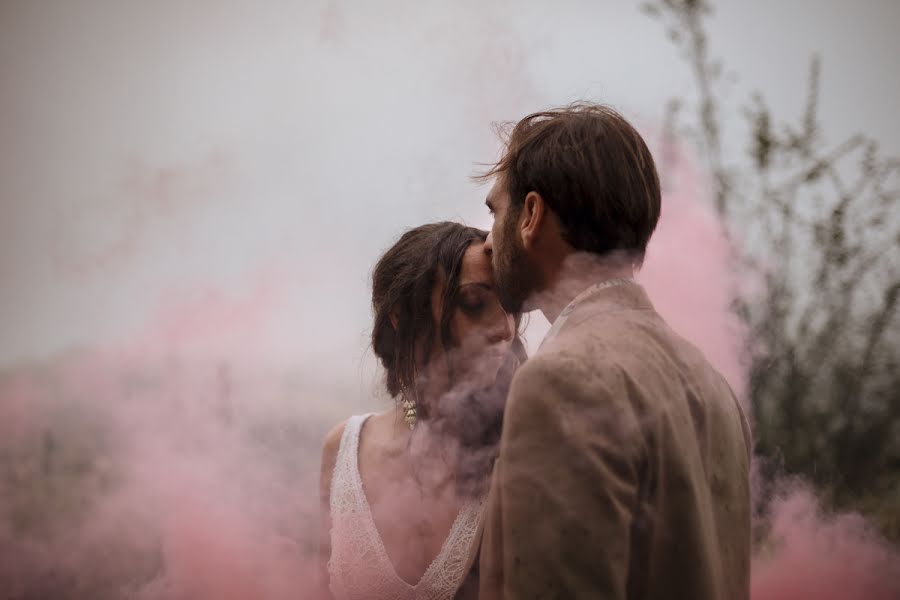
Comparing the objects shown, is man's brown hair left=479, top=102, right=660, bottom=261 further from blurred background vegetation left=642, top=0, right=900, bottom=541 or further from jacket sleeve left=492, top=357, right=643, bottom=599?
blurred background vegetation left=642, top=0, right=900, bottom=541

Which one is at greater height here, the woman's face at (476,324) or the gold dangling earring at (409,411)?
the woman's face at (476,324)

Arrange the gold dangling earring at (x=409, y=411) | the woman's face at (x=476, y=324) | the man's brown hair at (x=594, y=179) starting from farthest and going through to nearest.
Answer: the gold dangling earring at (x=409, y=411)
the woman's face at (x=476, y=324)
the man's brown hair at (x=594, y=179)

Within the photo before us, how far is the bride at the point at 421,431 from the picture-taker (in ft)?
6.32

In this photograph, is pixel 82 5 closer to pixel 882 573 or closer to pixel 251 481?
pixel 251 481

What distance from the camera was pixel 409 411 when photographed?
217cm

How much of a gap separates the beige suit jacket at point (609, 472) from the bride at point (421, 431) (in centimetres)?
70

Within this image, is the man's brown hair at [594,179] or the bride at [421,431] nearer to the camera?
the man's brown hair at [594,179]

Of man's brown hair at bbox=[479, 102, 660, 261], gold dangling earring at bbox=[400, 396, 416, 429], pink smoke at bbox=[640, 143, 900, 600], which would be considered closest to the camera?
man's brown hair at bbox=[479, 102, 660, 261]

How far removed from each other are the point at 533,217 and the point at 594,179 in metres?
0.14

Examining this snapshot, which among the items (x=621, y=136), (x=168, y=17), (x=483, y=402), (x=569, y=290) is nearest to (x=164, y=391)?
(x=483, y=402)

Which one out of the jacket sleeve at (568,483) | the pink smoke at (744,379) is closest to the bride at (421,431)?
the jacket sleeve at (568,483)

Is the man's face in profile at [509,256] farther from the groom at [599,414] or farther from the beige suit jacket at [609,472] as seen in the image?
the beige suit jacket at [609,472]

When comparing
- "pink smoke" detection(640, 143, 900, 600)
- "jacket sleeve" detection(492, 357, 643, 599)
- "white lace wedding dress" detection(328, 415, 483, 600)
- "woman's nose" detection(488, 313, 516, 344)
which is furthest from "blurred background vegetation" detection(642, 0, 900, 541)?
"jacket sleeve" detection(492, 357, 643, 599)

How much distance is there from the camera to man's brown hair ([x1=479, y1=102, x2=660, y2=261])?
4.48ft
